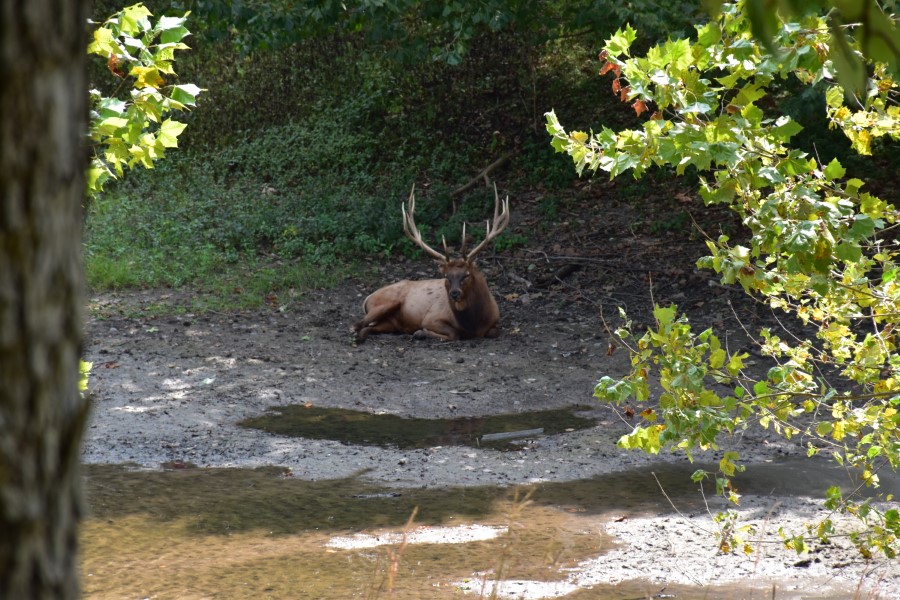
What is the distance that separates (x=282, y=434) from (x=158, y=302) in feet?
15.5

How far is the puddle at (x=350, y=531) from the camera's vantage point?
484cm

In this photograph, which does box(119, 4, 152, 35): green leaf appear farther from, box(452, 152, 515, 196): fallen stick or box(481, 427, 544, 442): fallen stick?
box(452, 152, 515, 196): fallen stick

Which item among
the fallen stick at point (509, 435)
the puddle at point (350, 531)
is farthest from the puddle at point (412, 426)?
the puddle at point (350, 531)

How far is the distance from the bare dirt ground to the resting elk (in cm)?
19

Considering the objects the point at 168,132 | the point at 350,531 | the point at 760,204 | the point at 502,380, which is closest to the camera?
the point at 760,204

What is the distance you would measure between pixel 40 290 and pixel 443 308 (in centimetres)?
974

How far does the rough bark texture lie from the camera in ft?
3.69

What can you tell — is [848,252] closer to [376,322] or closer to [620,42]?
[620,42]

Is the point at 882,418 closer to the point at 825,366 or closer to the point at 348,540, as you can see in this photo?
the point at 348,540

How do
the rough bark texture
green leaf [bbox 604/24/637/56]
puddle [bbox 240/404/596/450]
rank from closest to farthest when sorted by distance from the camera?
1. the rough bark texture
2. green leaf [bbox 604/24/637/56]
3. puddle [bbox 240/404/596/450]

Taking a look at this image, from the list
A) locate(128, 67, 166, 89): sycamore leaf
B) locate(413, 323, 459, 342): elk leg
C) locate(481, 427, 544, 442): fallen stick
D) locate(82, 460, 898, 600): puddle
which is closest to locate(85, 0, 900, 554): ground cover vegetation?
locate(128, 67, 166, 89): sycamore leaf

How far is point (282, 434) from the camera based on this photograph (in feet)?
24.8

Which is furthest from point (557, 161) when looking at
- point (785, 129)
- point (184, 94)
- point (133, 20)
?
point (785, 129)

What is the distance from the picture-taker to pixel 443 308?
10.9 meters
